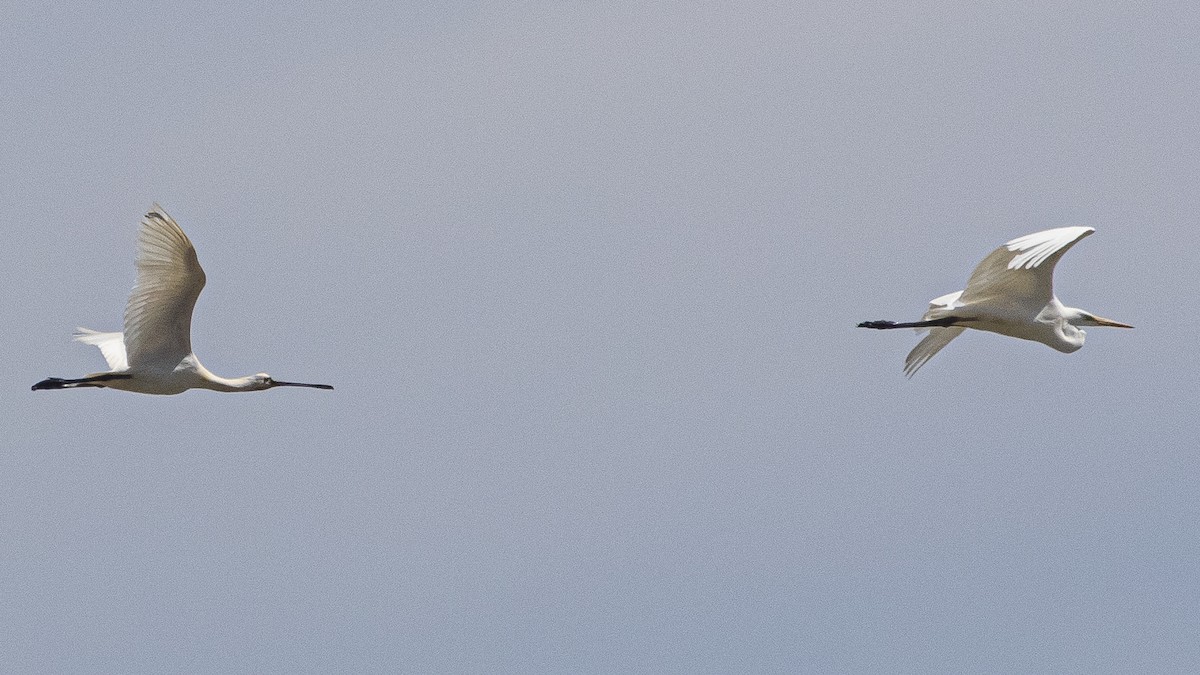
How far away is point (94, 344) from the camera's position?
1406 inches

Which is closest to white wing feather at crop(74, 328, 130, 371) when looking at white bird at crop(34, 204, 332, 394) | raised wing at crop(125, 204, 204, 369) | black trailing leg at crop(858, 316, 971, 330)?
white bird at crop(34, 204, 332, 394)

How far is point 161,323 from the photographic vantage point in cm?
3194

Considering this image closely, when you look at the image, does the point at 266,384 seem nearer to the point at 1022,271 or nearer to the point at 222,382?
the point at 222,382

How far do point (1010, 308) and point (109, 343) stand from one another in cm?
1209

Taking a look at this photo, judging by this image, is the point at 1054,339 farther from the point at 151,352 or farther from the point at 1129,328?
the point at 151,352

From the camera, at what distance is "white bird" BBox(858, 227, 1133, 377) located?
31656 mm

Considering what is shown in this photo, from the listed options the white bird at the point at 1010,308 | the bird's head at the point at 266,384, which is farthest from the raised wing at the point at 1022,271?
the bird's head at the point at 266,384

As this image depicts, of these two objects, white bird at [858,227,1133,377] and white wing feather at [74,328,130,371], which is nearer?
white bird at [858,227,1133,377]

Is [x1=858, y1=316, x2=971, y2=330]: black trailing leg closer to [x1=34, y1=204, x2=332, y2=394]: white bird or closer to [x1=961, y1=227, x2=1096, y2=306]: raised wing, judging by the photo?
[x1=961, y1=227, x2=1096, y2=306]: raised wing

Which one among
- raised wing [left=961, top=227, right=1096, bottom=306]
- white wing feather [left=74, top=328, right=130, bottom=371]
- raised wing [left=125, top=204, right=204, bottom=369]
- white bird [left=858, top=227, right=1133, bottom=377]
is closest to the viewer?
raised wing [left=961, top=227, right=1096, bottom=306]

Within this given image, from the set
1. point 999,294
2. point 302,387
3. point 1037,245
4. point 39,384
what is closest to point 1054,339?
point 999,294

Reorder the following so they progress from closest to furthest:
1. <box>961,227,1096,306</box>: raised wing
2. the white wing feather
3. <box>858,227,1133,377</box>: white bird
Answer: <box>961,227,1096,306</box>: raised wing
<box>858,227,1133,377</box>: white bird
the white wing feather

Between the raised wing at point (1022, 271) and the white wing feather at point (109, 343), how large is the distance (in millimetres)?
11056

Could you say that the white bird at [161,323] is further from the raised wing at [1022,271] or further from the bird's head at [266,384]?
the raised wing at [1022,271]
